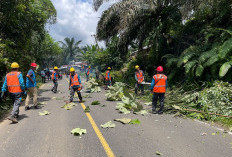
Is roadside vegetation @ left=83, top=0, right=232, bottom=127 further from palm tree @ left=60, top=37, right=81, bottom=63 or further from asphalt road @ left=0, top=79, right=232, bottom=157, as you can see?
palm tree @ left=60, top=37, right=81, bottom=63

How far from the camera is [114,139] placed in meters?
4.37

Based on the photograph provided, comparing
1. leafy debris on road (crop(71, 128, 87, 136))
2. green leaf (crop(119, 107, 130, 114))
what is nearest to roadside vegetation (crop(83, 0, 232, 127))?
green leaf (crop(119, 107, 130, 114))

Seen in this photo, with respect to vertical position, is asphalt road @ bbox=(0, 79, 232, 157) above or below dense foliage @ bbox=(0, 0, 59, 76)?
below

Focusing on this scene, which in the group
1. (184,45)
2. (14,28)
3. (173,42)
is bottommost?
(184,45)

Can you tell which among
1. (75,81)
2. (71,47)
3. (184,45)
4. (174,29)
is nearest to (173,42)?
(174,29)

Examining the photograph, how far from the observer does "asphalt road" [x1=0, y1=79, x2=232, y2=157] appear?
12.2 feet

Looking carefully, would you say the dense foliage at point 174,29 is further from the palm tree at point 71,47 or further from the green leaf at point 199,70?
the palm tree at point 71,47

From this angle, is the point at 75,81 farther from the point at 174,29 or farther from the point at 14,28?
the point at 174,29

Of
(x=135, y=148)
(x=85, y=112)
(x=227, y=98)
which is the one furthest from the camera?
(x=85, y=112)

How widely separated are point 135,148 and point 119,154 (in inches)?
17.0

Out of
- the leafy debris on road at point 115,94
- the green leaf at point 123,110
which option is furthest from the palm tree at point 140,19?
the green leaf at point 123,110

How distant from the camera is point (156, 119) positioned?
6164 mm

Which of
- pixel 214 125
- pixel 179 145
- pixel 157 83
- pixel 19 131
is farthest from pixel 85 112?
pixel 214 125

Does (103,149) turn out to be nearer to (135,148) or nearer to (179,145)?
(135,148)
